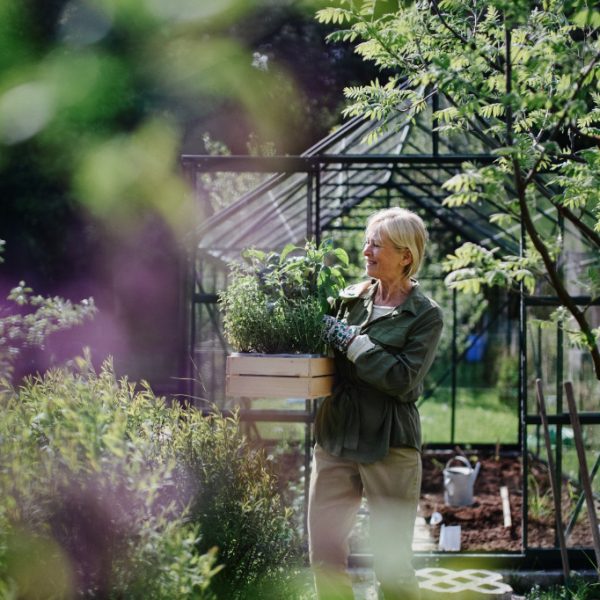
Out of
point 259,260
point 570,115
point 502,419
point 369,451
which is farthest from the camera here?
point 502,419

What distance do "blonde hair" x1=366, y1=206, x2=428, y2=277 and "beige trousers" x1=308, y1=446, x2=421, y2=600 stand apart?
81 cm

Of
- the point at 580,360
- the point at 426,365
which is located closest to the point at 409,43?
the point at 426,365

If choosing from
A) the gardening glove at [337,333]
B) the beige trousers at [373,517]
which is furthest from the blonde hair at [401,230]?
the beige trousers at [373,517]

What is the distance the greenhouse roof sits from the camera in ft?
17.8

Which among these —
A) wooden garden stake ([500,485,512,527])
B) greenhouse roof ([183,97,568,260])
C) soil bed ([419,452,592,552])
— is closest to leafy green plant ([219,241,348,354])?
greenhouse roof ([183,97,568,260])

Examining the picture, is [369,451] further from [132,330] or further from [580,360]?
[132,330]

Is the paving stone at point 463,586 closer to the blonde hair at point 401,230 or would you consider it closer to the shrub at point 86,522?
the blonde hair at point 401,230

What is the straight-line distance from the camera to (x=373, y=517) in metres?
3.30

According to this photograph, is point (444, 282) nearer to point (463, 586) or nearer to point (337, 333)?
point (463, 586)

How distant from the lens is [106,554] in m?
2.43

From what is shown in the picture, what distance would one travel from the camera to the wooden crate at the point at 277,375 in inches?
124

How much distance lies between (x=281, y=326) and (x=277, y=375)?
0.19m

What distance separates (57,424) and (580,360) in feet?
13.9

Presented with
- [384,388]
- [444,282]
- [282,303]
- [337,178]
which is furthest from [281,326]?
[337,178]
